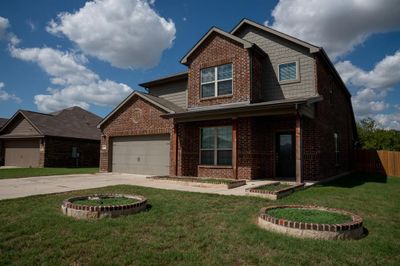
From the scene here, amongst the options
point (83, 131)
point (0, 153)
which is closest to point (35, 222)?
point (83, 131)

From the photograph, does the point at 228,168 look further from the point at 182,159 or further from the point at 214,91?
the point at 214,91

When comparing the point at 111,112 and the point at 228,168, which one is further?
the point at 111,112

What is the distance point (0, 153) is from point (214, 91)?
76.5 ft

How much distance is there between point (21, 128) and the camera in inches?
1021

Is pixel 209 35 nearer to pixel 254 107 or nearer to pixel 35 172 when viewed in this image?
pixel 254 107

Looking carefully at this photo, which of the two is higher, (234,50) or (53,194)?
(234,50)

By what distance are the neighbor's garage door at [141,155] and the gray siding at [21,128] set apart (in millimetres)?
10092

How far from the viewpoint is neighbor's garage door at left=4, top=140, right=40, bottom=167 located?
80.7ft

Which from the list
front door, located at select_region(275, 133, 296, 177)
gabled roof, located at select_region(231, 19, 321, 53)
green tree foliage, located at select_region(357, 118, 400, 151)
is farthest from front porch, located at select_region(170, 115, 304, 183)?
green tree foliage, located at select_region(357, 118, 400, 151)

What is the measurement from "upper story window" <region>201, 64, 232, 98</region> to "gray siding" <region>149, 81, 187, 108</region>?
3066mm

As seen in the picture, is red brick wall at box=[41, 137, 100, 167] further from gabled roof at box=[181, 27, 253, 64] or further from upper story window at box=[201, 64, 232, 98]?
upper story window at box=[201, 64, 232, 98]

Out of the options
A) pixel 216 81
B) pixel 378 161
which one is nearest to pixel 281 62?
pixel 216 81

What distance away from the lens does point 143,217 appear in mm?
6000

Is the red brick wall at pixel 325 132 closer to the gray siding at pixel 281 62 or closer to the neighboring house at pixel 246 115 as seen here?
the neighboring house at pixel 246 115
